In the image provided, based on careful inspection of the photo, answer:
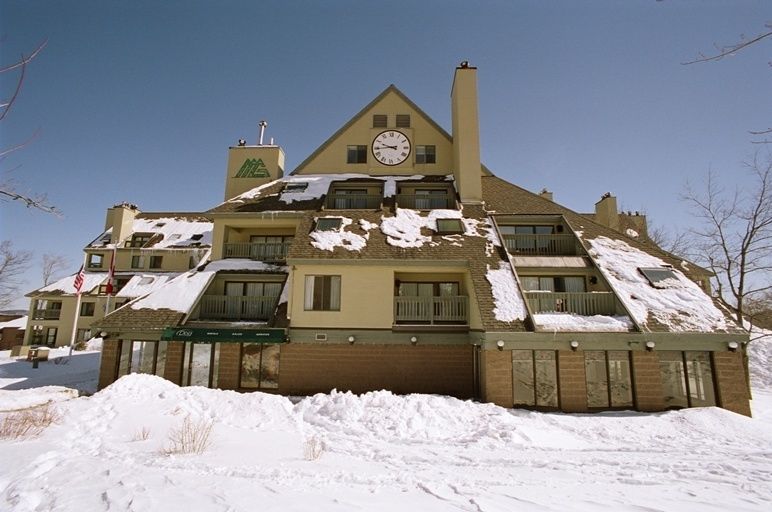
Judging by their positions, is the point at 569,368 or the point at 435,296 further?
the point at 435,296

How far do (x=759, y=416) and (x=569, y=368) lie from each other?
297 inches

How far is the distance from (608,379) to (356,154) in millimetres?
19187

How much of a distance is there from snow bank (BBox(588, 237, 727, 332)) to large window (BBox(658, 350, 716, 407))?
106 cm

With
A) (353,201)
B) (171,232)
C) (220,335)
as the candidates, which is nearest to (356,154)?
(353,201)

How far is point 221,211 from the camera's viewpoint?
860 inches

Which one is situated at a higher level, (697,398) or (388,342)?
(388,342)

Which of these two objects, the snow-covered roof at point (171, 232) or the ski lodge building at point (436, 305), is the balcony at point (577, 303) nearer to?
the ski lodge building at point (436, 305)

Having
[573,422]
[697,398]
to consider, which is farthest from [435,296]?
[697,398]

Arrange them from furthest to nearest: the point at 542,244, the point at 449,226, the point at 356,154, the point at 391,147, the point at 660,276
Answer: the point at 356,154 < the point at 391,147 < the point at 449,226 < the point at 542,244 < the point at 660,276

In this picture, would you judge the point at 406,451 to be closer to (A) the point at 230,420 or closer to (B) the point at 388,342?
(A) the point at 230,420

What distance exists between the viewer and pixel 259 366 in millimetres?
17562

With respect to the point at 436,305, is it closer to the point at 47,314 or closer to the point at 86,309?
the point at 86,309

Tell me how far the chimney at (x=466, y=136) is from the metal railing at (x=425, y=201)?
0.92 metres

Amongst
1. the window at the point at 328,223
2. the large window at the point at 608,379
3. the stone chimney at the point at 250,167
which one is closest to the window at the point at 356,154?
the stone chimney at the point at 250,167
